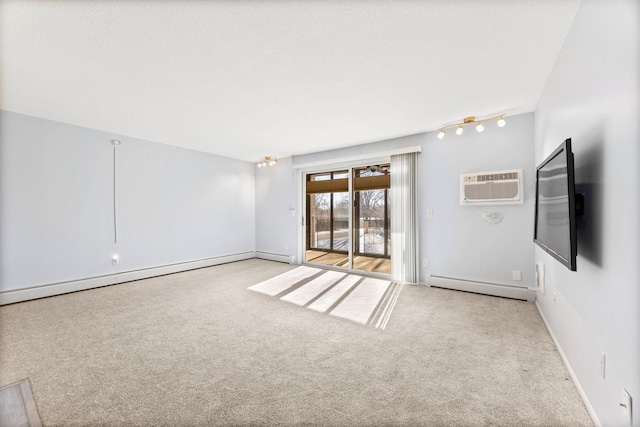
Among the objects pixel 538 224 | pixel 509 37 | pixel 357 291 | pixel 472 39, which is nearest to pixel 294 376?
pixel 357 291

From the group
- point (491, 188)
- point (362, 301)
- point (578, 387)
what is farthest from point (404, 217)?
point (578, 387)

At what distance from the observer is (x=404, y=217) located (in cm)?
441

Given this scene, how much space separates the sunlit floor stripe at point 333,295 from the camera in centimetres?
331

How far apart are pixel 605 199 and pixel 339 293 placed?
3.07 m

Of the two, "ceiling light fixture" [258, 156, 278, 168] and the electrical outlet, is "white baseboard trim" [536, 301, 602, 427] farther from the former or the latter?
"ceiling light fixture" [258, 156, 278, 168]

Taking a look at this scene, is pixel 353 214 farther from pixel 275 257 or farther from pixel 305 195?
pixel 275 257

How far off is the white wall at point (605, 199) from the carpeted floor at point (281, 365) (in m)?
0.43

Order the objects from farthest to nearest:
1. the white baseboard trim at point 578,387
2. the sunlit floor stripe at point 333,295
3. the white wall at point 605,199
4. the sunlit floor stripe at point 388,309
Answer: the sunlit floor stripe at point 333,295 → the sunlit floor stripe at point 388,309 → the white baseboard trim at point 578,387 → the white wall at point 605,199

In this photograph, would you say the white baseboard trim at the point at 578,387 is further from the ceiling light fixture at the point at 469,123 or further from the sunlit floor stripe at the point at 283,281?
the sunlit floor stripe at the point at 283,281

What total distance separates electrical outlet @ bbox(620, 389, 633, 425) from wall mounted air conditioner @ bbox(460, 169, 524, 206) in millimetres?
2866

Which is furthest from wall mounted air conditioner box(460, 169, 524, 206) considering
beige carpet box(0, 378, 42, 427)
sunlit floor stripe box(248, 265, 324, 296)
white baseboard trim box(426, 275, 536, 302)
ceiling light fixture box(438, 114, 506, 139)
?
beige carpet box(0, 378, 42, 427)

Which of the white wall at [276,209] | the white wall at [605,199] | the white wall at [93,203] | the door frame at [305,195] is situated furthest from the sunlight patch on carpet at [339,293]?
the white wall at [93,203]

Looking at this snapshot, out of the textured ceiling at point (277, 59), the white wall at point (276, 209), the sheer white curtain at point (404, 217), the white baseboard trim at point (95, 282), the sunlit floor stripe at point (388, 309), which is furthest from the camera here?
the white wall at point (276, 209)

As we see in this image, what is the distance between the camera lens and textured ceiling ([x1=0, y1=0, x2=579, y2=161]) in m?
1.71
